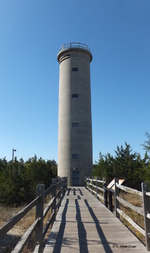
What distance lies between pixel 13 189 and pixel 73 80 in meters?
17.5

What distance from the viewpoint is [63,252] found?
12.9 feet

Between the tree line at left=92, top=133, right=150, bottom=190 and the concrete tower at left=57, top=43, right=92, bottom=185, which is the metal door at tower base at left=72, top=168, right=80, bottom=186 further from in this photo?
the tree line at left=92, top=133, right=150, bottom=190

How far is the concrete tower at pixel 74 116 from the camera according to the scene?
26.1m

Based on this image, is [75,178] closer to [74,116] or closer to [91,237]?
[74,116]

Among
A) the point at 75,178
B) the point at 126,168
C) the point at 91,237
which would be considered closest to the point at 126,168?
the point at 126,168

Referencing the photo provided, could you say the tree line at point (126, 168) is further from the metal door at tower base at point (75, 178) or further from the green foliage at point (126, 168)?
the metal door at tower base at point (75, 178)

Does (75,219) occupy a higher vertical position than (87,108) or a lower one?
lower

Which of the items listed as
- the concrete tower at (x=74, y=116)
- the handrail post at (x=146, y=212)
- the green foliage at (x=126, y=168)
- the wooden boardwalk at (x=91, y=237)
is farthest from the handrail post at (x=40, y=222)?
the concrete tower at (x=74, y=116)

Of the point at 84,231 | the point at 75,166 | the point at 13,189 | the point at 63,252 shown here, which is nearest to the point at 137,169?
the point at 75,166

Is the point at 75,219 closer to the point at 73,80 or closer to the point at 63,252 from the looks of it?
the point at 63,252

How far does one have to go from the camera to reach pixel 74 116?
26.8m

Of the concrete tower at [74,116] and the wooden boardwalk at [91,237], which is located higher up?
the concrete tower at [74,116]

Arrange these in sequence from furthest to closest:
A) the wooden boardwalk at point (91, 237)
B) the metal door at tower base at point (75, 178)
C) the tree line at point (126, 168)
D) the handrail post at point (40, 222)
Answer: the metal door at tower base at point (75, 178)
the tree line at point (126, 168)
the wooden boardwalk at point (91, 237)
the handrail post at point (40, 222)

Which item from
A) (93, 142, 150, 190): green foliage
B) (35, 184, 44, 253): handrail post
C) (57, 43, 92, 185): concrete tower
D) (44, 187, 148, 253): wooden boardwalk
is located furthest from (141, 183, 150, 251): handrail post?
(57, 43, 92, 185): concrete tower
